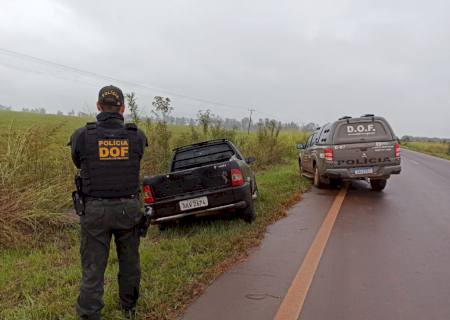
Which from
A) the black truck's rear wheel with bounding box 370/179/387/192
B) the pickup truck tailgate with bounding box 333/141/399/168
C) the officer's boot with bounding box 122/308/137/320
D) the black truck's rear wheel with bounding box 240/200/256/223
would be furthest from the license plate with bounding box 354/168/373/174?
the officer's boot with bounding box 122/308/137/320

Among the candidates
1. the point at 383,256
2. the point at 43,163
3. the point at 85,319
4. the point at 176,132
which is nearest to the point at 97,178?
the point at 85,319

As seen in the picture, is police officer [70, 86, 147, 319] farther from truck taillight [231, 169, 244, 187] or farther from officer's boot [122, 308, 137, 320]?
truck taillight [231, 169, 244, 187]

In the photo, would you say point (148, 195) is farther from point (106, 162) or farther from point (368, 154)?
point (368, 154)

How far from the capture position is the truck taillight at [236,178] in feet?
20.4

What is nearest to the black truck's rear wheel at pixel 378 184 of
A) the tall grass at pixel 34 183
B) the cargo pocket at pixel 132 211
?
the tall grass at pixel 34 183

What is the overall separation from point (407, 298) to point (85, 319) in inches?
115

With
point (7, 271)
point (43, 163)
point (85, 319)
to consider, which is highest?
point (43, 163)

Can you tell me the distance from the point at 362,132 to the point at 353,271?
6.07 m

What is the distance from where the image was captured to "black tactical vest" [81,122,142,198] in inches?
129

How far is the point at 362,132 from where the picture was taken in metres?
9.79

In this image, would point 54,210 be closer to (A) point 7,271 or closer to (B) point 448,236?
(A) point 7,271

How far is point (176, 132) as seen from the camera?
39.1 ft

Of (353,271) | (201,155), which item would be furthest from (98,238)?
(201,155)

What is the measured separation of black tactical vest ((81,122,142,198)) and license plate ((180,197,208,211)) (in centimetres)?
284
